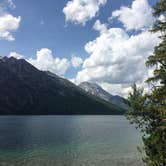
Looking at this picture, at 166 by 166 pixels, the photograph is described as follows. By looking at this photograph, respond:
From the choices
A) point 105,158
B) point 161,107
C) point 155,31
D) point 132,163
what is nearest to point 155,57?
point 155,31

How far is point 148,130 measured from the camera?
21.3 m

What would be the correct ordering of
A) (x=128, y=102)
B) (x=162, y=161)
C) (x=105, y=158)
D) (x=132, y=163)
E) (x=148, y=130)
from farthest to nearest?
(x=105, y=158) → (x=132, y=163) → (x=128, y=102) → (x=148, y=130) → (x=162, y=161)

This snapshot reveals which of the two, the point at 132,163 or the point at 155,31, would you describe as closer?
the point at 155,31

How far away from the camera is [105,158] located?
5925 cm

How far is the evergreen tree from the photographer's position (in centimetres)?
2027

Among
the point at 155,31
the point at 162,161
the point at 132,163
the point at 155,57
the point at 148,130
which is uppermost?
the point at 155,31

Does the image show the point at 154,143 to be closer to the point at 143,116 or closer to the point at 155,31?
the point at 143,116

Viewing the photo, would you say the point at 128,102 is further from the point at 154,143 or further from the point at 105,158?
the point at 105,158

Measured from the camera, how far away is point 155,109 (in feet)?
68.2

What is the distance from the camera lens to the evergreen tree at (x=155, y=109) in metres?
20.3

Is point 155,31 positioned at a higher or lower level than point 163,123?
higher

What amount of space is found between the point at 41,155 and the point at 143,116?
4300 cm

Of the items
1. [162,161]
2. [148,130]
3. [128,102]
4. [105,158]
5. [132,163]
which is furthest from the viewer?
[105,158]

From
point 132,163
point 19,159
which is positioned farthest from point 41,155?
point 132,163
